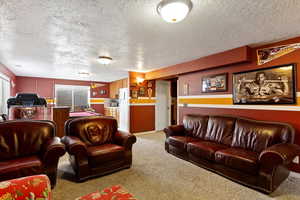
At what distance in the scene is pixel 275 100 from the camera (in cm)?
264

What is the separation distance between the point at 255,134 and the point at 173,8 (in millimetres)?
2498

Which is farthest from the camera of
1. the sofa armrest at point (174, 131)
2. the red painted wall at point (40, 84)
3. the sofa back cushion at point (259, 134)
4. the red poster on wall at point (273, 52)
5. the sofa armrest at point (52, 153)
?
the red painted wall at point (40, 84)

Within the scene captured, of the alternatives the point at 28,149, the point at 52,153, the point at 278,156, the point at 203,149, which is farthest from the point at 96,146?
the point at 278,156

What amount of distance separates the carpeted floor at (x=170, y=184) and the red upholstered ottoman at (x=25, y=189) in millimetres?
925

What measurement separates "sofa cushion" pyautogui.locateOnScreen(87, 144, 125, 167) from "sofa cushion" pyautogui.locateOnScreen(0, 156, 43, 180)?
0.66m

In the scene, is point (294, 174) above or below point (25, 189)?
below

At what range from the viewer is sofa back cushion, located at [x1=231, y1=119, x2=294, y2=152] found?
2297 mm

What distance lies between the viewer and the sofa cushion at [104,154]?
2.32 metres

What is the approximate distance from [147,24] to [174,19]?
0.57 metres

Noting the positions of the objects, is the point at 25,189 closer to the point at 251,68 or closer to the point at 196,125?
the point at 196,125

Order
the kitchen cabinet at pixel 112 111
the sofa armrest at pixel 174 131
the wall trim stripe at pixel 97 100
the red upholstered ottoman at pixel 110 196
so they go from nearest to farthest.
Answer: the red upholstered ottoman at pixel 110 196
the sofa armrest at pixel 174 131
the kitchen cabinet at pixel 112 111
the wall trim stripe at pixel 97 100

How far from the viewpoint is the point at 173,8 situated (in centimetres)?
151

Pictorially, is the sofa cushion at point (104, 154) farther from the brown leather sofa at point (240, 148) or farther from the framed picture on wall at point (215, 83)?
the framed picture on wall at point (215, 83)

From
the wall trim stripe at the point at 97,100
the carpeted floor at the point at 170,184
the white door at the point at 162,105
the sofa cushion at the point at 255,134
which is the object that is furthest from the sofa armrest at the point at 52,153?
the wall trim stripe at the point at 97,100
